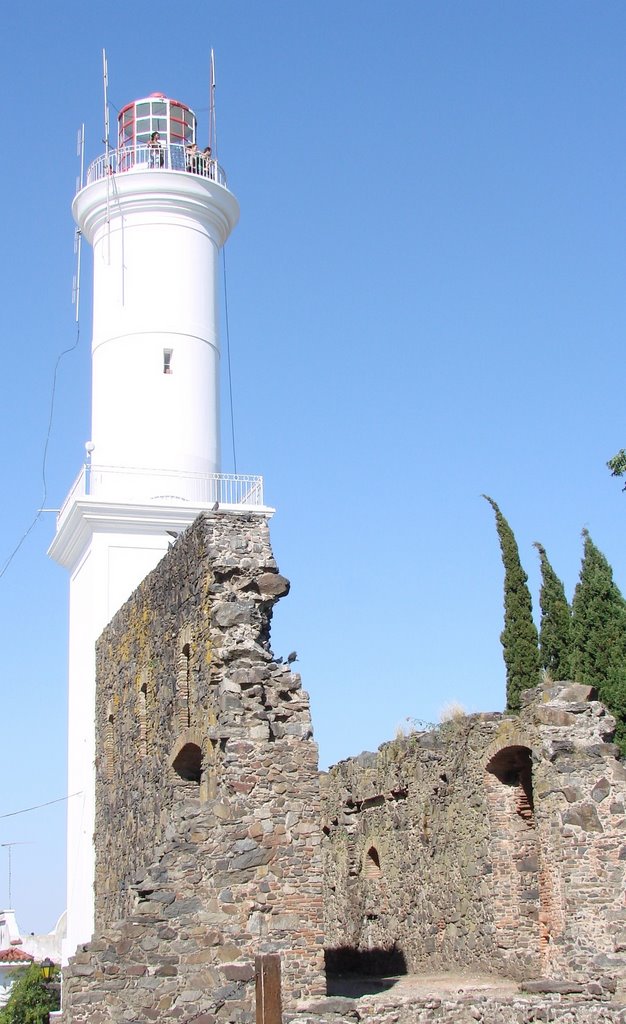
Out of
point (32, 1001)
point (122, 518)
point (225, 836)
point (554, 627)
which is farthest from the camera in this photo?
point (32, 1001)

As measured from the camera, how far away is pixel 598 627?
2100 cm

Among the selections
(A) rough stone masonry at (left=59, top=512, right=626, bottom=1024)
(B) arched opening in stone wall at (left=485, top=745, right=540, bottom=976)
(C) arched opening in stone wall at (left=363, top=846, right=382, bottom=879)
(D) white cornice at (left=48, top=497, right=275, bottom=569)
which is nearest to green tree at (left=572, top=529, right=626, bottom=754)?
(C) arched opening in stone wall at (left=363, top=846, right=382, bottom=879)

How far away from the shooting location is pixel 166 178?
83.3 feet

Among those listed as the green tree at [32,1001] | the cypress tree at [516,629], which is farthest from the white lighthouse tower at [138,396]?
the cypress tree at [516,629]

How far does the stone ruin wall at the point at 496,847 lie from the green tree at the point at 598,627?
462 cm

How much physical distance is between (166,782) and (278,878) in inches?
122

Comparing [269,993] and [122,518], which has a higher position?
[122,518]

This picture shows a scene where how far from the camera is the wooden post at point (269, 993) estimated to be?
9.20 m

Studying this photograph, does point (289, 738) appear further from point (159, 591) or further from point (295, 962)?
point (159, 591)

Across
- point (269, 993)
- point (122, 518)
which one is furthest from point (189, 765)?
point (122, 518)

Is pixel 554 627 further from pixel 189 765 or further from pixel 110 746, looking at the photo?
pixel 189 765

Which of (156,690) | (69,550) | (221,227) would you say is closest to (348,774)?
(156,690)

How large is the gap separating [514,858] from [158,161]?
53.9ft

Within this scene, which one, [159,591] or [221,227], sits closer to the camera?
[159,591]
